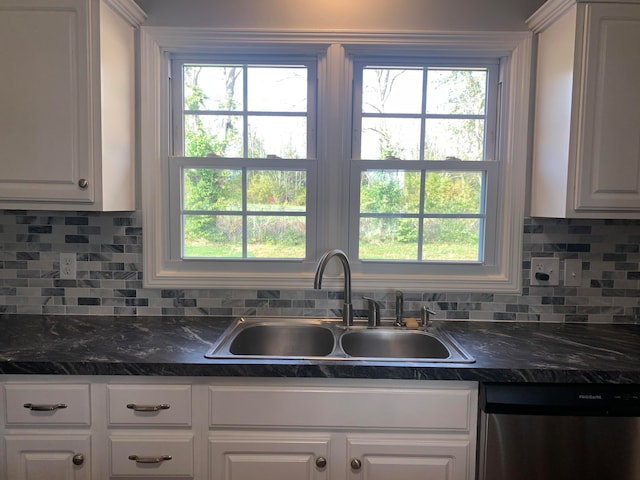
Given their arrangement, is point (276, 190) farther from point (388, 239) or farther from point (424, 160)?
point (424, 160)

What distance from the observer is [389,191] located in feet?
6.36

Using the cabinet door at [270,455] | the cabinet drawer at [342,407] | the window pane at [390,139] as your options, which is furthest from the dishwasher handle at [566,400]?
the window pane at [390,139]


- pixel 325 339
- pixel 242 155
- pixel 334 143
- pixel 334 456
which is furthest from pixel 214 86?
pixel 334 456

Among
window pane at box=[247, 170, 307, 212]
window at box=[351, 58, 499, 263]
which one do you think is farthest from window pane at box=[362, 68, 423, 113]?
window pane at box=[247, 170, 307, 212]

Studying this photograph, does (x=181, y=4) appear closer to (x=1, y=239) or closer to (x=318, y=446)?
(x=1, y=239)

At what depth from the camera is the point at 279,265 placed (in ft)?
6.38

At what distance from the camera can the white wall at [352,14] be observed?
1824 millimetres

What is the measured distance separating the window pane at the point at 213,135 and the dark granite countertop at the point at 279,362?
2.65ft

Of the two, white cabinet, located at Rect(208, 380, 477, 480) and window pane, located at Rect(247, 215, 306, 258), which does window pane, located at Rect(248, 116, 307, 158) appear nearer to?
window pane, located at Rect(247, 215, 306, 258)

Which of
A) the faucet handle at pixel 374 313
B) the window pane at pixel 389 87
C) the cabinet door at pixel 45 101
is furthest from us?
the window pane at pixel 389 87

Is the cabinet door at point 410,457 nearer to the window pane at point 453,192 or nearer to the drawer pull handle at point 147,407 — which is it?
the drawer pull handle at point 147,407

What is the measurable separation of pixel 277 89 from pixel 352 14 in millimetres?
465

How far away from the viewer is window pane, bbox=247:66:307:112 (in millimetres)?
1923

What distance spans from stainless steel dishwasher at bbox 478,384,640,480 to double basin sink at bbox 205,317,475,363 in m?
0.33
